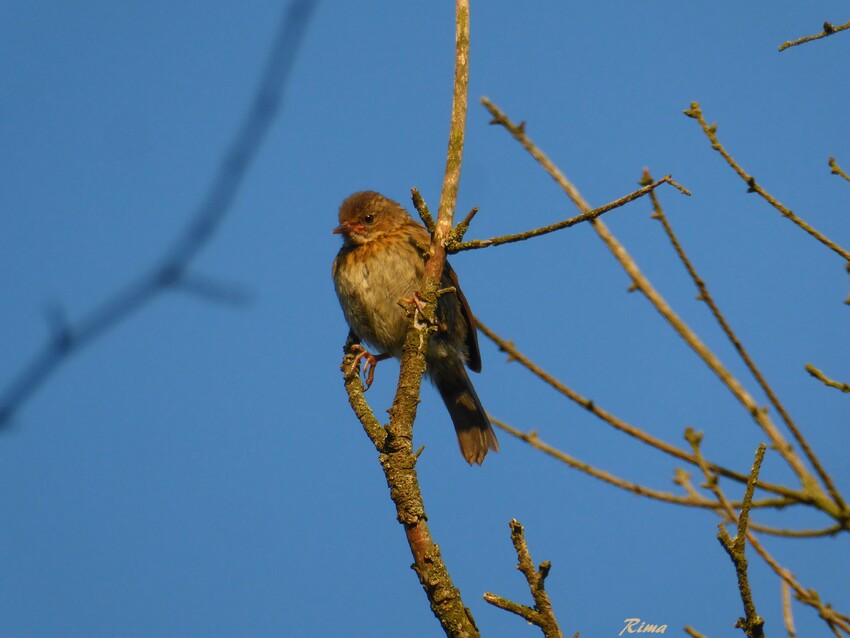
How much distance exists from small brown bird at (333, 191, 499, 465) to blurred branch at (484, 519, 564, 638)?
3.06m

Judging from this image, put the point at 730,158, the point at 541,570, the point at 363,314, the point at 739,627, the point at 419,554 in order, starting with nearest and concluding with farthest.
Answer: the point at 739,627
the point at 541,570
the point at 419,554
the point at 730,158
the point at 363,314

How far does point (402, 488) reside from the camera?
2852 millimetres

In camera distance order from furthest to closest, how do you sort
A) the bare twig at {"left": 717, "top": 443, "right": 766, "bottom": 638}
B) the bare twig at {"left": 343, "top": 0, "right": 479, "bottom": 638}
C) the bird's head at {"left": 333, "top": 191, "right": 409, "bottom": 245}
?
the bird's head at {"left": 333, "top": 191, "right": 409, "bottom": 245}, the bare twig at {"left": 343, "top": 0, "right": 479, "bottom": 638}, the bare twig at {"left": 717, "top": 443, "right": 766, "bottom": 638}

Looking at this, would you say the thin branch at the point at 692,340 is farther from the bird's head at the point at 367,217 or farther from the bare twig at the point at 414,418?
the bird's head at the point at 367,217

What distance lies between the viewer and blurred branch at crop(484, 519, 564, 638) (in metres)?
2.21

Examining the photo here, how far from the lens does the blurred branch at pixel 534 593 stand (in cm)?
221

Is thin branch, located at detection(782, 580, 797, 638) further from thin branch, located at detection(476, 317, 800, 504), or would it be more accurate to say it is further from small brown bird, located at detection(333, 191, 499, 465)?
small brown bird, located at detection(333, 191, 499, 465)

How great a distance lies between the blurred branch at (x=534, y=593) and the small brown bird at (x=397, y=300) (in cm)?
306

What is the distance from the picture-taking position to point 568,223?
295 cm

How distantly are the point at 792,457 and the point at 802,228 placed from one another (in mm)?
664

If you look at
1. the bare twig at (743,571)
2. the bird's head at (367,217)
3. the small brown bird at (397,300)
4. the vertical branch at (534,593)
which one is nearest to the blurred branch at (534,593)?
the vertical branch at (534,593)

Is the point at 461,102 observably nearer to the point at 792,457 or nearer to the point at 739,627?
the point at 792,457

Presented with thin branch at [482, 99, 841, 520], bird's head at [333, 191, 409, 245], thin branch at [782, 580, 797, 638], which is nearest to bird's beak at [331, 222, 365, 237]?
bird's head at [333, 191, 409, 245]

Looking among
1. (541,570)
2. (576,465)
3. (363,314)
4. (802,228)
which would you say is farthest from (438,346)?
(541,570)
